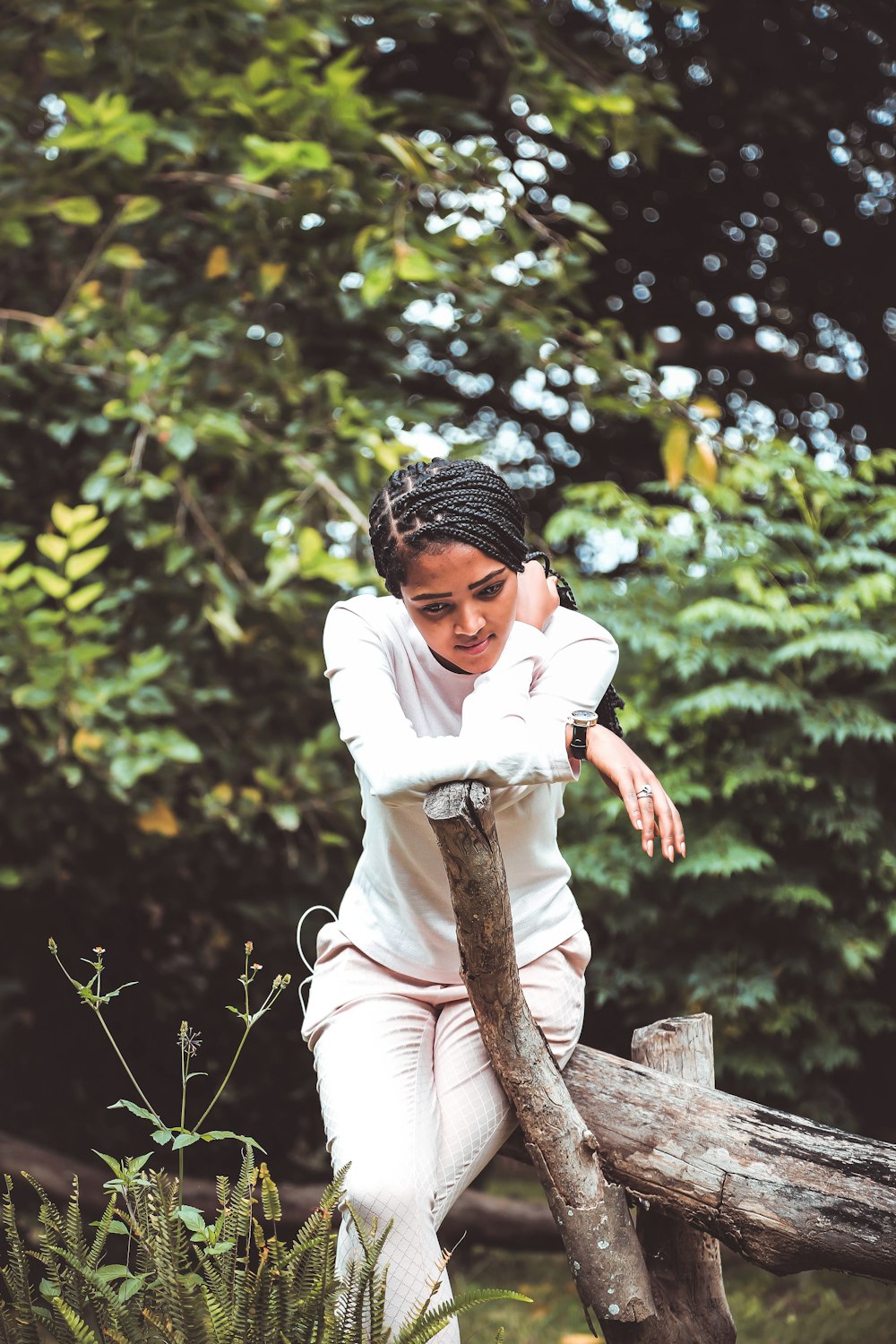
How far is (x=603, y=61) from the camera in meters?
4.19

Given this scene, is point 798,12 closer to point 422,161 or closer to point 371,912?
point 422,161

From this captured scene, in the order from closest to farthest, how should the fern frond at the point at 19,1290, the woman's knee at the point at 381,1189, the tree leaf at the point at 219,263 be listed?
the fern frond at the point at 19,1290 < the woman's knee at the point at 381,1189 < the tree leaf at the point at 219,263

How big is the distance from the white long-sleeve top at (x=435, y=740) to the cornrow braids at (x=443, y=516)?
130mm

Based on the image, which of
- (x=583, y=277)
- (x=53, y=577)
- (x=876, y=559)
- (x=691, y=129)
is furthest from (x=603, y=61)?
(x=53, y=577)

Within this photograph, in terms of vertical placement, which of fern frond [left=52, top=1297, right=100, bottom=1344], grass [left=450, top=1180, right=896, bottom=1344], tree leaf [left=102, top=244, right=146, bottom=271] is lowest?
grass [left=450, top=1180, right=896, bottom=1344]

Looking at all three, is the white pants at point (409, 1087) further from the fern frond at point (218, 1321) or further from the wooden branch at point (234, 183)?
Result: the wooden branch at point (234, 183)

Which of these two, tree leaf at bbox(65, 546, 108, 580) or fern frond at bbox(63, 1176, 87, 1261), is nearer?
fern frond at bbox(63, 1176, 87, 1261)

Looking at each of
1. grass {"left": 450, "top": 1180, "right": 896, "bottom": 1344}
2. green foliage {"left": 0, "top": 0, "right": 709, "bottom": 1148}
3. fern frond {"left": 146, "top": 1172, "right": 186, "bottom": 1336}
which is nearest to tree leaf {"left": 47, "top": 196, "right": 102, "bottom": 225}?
green foliage {"left": 0, "top": 0, "right": 709, "bottom": 1148}

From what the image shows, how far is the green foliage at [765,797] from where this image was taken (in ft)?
11.4

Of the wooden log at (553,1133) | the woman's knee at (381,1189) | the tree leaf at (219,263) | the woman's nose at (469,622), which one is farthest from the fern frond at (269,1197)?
the tree leaf at (219,263)

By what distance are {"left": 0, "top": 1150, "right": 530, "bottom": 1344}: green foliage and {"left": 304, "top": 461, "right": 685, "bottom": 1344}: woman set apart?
15 centimetres

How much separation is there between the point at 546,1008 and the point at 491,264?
2.33 meters

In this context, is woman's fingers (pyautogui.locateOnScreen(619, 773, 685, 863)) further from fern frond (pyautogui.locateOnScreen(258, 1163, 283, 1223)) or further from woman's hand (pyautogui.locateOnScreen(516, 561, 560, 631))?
fern frond (pyautogui.locateOnScreen(258, 1163, 283, 1223))

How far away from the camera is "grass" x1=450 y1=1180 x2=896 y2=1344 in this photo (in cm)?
350
